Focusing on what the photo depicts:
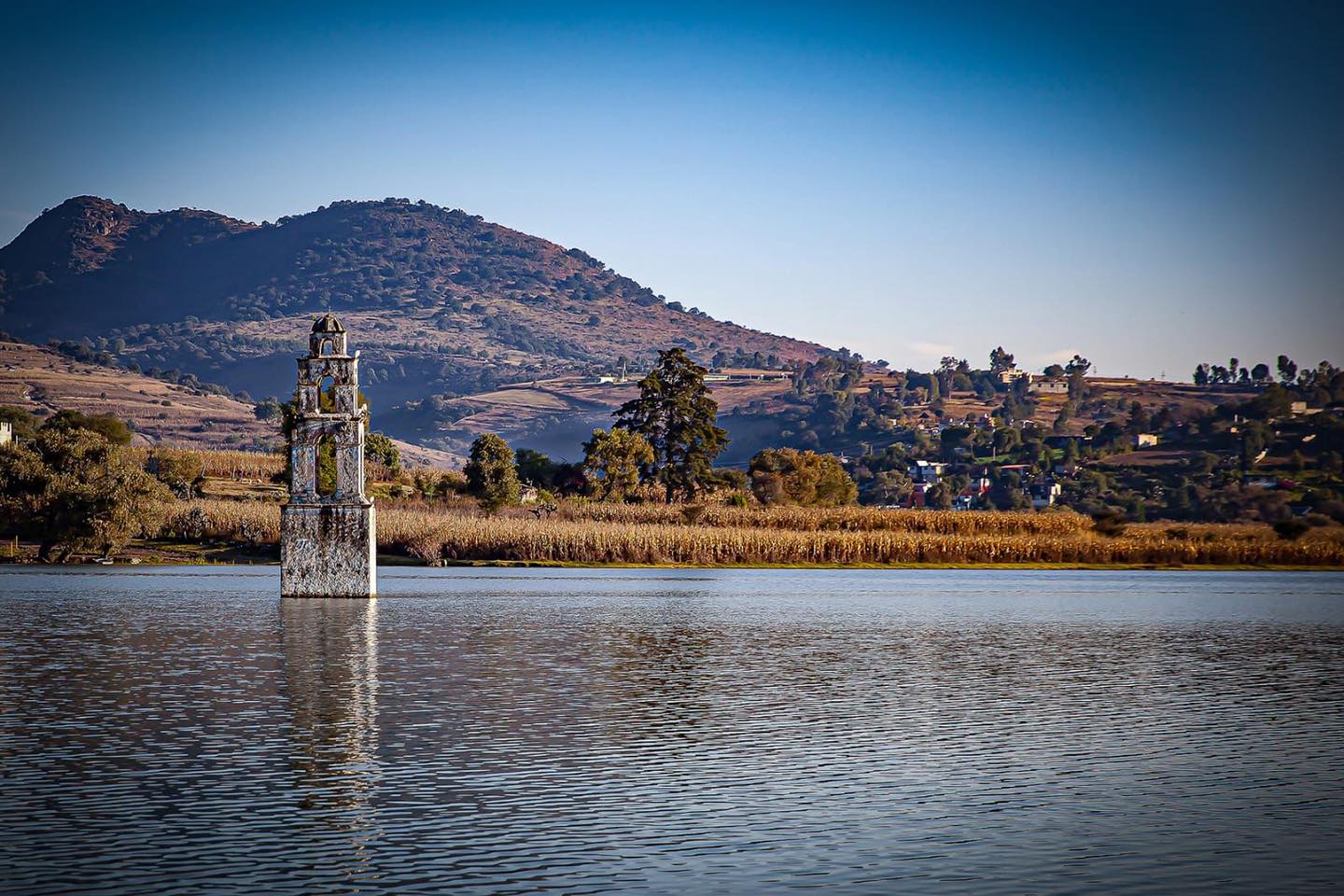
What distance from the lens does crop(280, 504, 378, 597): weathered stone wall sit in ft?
186

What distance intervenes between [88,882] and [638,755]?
9.87 m

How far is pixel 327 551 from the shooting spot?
57.0 meters

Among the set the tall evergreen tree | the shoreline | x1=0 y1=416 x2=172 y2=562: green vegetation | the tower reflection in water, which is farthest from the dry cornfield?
the tower reflection in water

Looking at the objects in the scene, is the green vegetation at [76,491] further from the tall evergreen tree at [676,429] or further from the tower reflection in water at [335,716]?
the tall evergreen tree at [676,429]

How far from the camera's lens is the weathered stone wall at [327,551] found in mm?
→ 56656

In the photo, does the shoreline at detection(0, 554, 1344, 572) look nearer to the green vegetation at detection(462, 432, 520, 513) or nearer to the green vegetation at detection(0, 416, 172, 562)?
the green vegetation at detection(0, 416, 172, 562)

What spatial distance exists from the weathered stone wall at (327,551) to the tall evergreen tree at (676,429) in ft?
179

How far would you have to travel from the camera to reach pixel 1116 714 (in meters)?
29.2

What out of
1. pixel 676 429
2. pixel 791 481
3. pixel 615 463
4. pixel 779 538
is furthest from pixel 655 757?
pixel 791 481

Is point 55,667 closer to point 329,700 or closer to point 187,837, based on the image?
point 329,700

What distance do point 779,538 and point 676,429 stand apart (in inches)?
899

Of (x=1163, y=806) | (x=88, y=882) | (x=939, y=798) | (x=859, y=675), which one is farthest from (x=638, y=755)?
(x=859, y=675)

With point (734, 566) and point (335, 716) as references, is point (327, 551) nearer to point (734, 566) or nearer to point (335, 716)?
point (335, 716)

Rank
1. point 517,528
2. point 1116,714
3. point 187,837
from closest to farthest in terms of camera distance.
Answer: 1. point 187,837
2. point 1116,714
3. point 517,528
